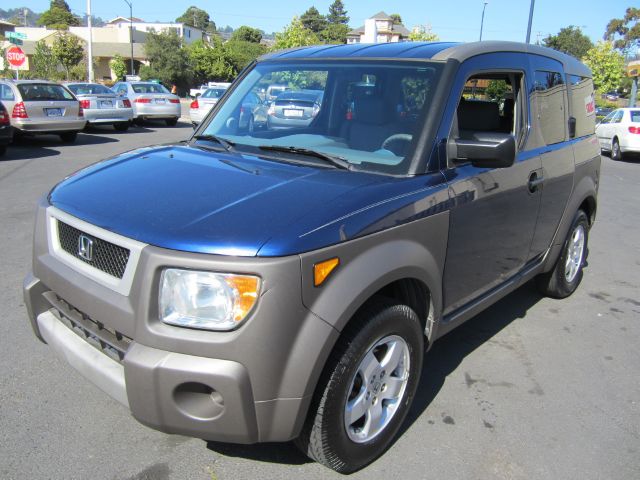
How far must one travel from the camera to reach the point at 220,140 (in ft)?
11.5

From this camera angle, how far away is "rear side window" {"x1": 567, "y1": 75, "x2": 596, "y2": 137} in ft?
15.1

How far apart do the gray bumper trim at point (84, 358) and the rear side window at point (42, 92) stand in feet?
42.3

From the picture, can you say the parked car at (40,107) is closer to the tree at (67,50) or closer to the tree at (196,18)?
the tree at (67,50)

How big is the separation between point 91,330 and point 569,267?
411cm

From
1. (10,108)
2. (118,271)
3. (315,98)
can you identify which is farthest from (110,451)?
(10,108)

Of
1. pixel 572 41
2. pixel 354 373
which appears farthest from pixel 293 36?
pixel 572 41

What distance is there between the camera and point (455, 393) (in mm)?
3463

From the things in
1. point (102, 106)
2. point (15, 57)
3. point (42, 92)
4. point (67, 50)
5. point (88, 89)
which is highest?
point (67, 50)

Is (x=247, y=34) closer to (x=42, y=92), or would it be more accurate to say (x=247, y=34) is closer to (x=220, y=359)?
(x=42, y=92)

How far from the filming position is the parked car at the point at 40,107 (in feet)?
44.9

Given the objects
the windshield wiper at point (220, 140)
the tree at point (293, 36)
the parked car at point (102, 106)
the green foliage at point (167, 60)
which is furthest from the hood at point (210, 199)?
the green foliage at point (167, 60)

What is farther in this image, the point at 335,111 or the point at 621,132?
the point at 621,132

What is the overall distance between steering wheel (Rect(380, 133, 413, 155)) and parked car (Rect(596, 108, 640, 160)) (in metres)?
15.6

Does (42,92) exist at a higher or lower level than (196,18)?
lower
